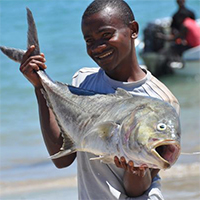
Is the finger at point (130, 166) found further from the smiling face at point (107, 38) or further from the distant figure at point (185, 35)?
the distant figure at point (185, 35)

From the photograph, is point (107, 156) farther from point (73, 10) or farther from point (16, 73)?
point (73, 10)

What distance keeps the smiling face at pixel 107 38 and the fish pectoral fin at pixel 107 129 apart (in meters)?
0.52

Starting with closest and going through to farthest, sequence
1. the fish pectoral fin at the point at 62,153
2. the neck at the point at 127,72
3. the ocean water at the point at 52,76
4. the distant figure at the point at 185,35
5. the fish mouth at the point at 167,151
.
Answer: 1. the fish mouth at the point at 167,151
2. the fish pectoral fin at the point at 62,153
3. the neck at the point at 127,72
4. the ocean water at the point at 52,76
5. the distant figure at the point at 185,35

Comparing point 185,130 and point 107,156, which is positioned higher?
point 107,156

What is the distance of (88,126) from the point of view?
2746mm

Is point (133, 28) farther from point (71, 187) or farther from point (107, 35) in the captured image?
point (71, 187)

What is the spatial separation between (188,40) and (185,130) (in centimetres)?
486

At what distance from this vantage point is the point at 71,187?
6.77 metres

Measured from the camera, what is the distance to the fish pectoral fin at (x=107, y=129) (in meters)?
2.49

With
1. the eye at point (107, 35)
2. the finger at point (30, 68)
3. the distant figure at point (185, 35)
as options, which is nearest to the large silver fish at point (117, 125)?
the finger at point (30, 68)

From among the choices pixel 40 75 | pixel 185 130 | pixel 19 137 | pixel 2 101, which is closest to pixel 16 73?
pixel 2 101

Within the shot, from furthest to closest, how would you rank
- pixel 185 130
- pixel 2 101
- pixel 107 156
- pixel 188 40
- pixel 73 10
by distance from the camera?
pixel 73 10 → pixel 188 40 → pixel 2 101 → pixel 185 130 → pixel 107 156

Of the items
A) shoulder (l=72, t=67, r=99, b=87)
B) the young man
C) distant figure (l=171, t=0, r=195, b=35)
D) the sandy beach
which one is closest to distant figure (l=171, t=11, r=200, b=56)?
distant figure (l=171, t=0, r=195, b=35)

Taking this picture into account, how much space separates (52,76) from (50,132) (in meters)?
11.8
